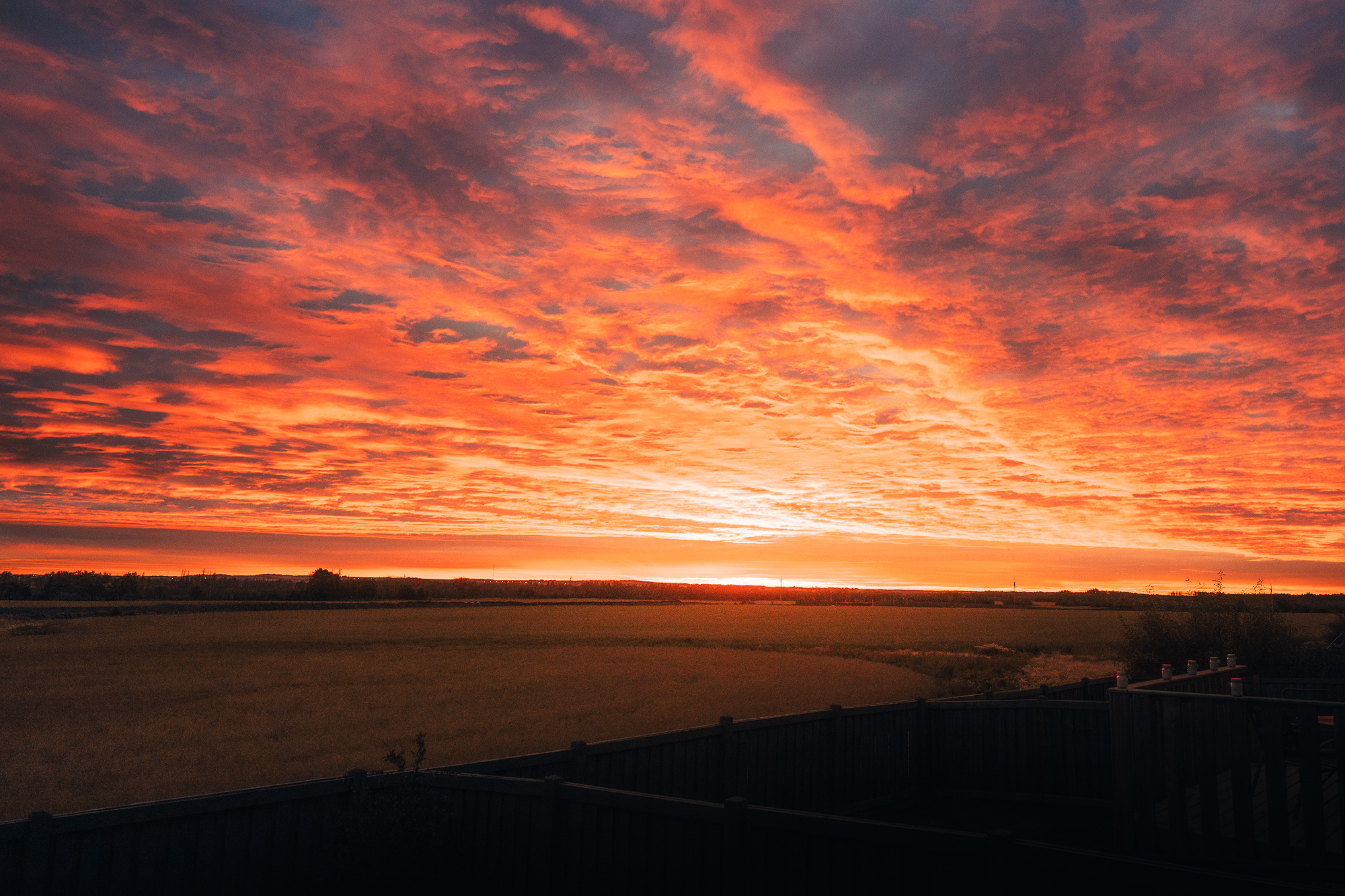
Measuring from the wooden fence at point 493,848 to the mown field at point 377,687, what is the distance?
29.2 feet

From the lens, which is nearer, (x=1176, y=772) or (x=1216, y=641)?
(x=1176, y=772)

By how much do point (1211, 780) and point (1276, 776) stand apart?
2.40 feet

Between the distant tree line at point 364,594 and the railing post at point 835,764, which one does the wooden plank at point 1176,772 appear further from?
the distant tree line at point 364,594

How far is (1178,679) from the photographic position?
9203 millimetres

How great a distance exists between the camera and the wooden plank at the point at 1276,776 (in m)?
6.68

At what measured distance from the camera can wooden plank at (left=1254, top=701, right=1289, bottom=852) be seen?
6676mm

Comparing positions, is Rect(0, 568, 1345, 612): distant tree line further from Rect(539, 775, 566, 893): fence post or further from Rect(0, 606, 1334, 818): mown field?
Rect(539, 775, 566, 893): fence post

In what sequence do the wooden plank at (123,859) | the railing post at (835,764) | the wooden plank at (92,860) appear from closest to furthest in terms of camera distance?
the wooden plank at (92,860), the wooden plank at (123,859), the railing post at (835,764)

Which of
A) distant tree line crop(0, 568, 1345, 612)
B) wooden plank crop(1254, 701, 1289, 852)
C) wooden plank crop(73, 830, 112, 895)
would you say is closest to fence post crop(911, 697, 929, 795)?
wooden plank crop(1254, 701, 1289, 852)

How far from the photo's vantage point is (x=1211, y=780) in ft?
24.1

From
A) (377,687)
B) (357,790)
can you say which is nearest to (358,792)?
(357,790)

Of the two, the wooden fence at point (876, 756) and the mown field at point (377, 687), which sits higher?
the wooden fence at point (876, 756)

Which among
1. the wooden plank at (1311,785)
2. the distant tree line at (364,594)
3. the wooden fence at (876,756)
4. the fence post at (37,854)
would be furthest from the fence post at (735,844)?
the distant tree line at (364,594)

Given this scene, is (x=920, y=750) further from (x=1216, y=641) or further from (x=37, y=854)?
(x=1216, y=641)
